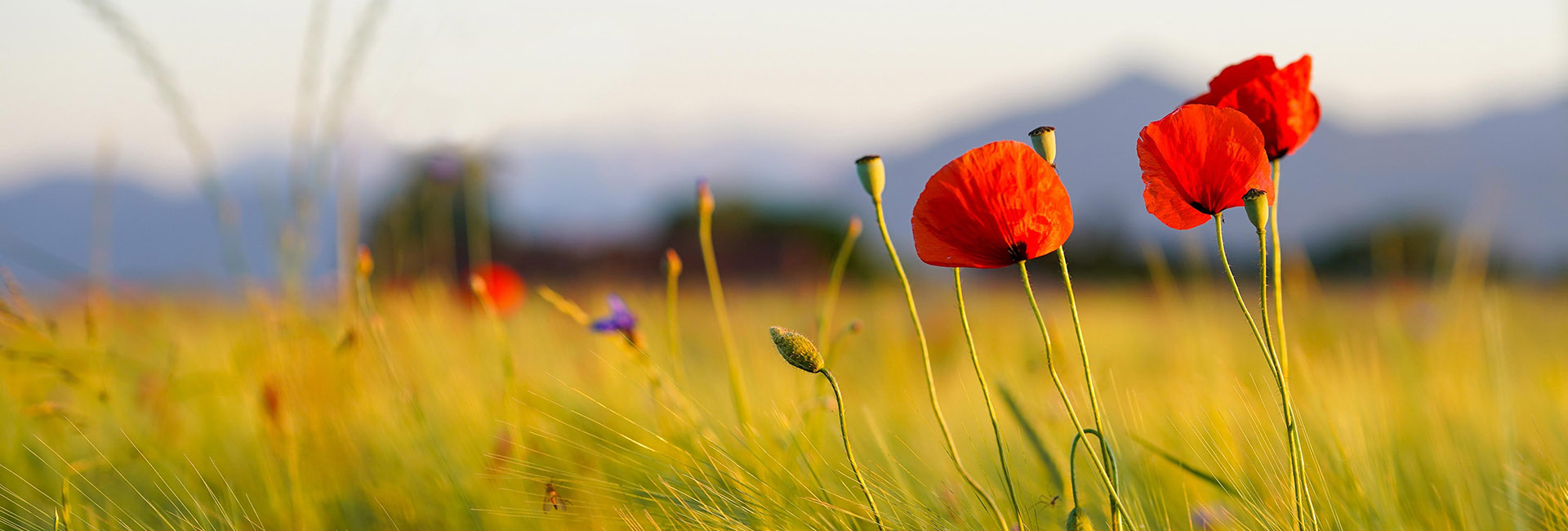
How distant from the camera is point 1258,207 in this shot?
1.59ft

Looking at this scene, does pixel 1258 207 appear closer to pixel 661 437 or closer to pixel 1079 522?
pixel 1079 522

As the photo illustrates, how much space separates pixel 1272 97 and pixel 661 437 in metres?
0.48

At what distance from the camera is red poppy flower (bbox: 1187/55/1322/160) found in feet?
1.95

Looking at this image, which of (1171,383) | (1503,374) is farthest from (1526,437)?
(1171,383)

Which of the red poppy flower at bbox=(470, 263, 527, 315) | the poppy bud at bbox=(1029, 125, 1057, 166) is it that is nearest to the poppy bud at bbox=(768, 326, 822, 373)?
the poppy bud at bbox=(1029, 125, 1057, 166)

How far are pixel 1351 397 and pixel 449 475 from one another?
102 centimetres

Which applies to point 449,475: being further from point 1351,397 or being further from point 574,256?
point 574,256

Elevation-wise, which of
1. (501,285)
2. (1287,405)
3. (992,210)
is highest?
(992,210)

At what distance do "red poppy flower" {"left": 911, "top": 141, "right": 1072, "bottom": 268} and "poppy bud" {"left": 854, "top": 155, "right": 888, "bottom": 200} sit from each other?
0.03 metres

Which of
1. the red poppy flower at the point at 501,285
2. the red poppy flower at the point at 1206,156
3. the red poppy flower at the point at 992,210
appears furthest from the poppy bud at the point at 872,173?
the red poppy flower at the point at 501,285

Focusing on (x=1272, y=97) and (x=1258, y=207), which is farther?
(x=1272, y=97)

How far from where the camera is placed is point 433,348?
1415 millimetres

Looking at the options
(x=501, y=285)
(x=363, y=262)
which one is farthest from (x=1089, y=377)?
(x=501, y=285)

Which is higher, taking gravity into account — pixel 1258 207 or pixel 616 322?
pixel 1258 207
